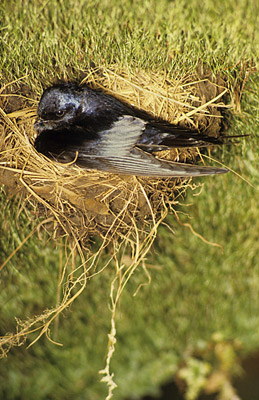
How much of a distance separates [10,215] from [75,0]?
74cm

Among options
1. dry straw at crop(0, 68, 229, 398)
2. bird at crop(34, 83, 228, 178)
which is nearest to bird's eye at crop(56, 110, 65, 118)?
bird at crop(34, 83, 228, 178)

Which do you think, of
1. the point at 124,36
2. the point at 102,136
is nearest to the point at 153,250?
the point at 102,136

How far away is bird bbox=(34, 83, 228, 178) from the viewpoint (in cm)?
93

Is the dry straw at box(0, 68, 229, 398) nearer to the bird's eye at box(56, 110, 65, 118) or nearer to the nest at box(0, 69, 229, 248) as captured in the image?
the nest at box(0, 69, 229, 248)

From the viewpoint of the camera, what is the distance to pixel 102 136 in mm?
928

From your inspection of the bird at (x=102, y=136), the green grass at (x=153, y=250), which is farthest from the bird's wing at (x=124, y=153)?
the green grass at (x=153, y=250)

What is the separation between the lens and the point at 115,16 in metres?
0.90

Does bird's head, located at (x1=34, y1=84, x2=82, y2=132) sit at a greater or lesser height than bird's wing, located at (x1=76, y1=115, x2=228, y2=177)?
greater

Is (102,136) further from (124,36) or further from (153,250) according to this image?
(153,250)

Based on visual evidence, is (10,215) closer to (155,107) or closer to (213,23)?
(155,107)

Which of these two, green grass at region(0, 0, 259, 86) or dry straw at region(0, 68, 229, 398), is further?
dry straw at region(0, 68, 229, 398)

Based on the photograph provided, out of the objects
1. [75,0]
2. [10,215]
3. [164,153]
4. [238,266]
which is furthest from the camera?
[238,266]

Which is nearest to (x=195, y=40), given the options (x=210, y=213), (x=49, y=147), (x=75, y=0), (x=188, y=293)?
(x=75, y=0)

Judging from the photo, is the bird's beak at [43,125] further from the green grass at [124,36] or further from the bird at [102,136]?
the green grass at [124,36]
